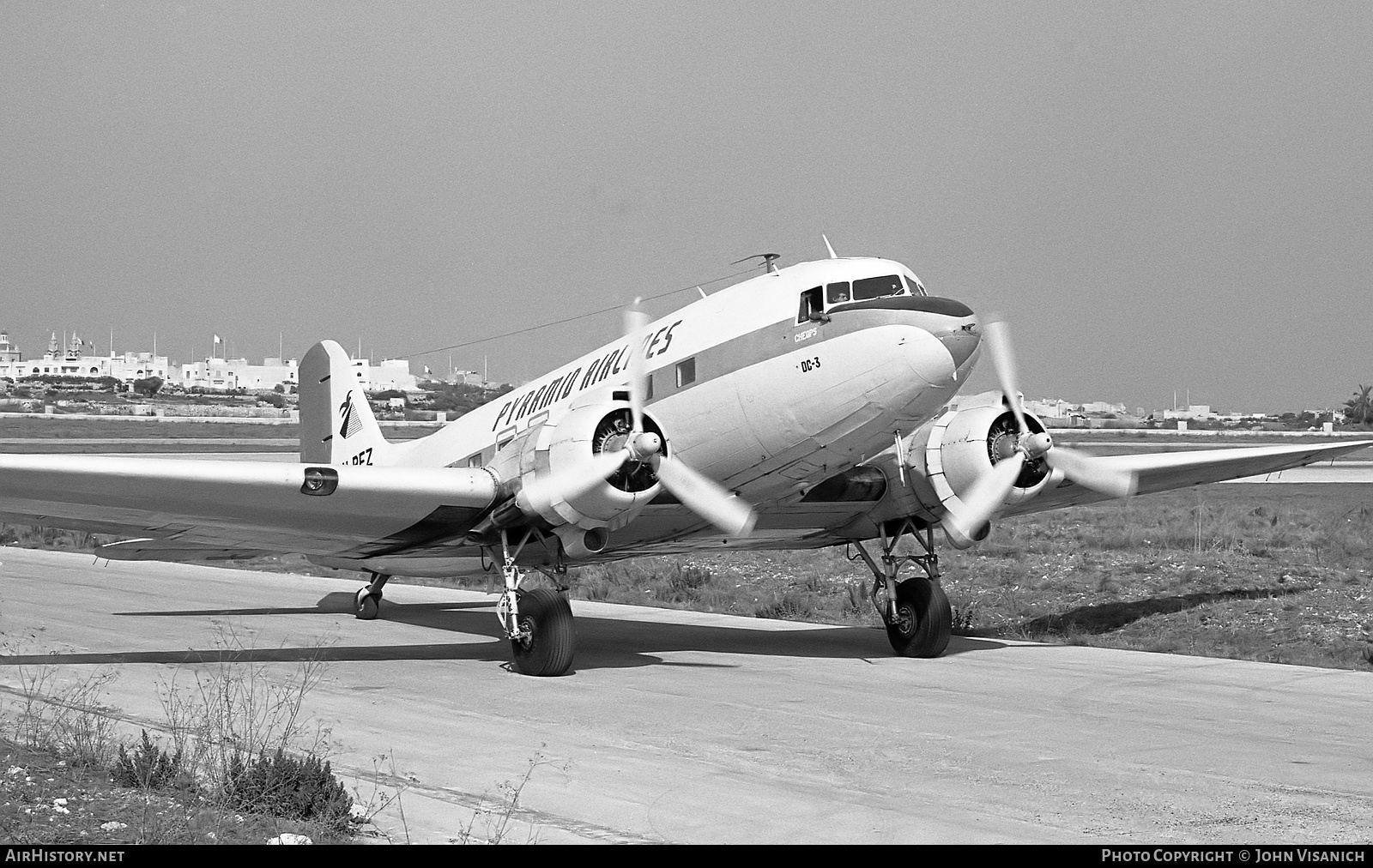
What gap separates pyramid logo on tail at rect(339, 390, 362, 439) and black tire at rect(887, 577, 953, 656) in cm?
953

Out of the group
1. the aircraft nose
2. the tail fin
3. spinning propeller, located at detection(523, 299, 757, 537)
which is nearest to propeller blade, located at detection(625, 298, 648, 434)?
spinning propeller, located at detection(523, 299, 757, 537)

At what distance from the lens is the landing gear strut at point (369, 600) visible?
69.8ft

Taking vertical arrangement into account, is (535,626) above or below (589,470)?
below

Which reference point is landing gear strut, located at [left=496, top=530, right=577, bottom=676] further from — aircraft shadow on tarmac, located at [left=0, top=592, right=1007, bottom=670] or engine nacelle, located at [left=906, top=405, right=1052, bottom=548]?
engine nacelle, located at [left=906, top=405, right=1052, bottom=548]

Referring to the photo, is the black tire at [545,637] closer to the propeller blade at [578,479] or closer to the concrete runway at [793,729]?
the concrete runway at [793,729]

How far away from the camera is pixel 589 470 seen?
14117 millimetres

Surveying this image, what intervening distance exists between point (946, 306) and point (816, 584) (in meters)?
12.4

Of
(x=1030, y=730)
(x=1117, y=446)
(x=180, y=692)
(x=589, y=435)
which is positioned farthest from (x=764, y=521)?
(x=1117, y=446)

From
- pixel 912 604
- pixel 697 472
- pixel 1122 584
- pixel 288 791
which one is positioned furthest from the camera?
pixel 1122 584

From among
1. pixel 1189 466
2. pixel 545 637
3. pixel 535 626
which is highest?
pixel 1189 466

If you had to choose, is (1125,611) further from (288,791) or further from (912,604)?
(288,791)

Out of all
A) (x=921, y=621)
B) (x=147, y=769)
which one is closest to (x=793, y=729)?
(x=147, y=769)

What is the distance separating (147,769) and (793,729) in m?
5.49

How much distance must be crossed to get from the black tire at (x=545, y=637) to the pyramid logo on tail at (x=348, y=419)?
294 inches
